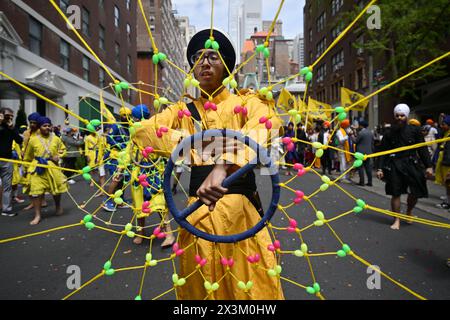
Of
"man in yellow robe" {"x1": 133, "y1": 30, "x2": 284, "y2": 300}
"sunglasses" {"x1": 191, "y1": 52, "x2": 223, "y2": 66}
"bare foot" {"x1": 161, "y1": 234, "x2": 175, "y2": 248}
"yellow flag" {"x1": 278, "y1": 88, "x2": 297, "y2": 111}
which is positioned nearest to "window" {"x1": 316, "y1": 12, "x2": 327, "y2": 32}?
"bare foot" {"x1": 161, "y1": 234, "x2": 175, "y2": 248}

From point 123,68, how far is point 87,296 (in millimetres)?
27283

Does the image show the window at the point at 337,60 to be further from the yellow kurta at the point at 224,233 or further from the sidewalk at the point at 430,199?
the yellow kurta at the point at 224,233

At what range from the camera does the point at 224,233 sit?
62.9 inches

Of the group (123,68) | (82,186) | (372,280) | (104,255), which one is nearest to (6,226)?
(104,255)

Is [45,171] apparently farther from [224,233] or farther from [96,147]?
[224,233]

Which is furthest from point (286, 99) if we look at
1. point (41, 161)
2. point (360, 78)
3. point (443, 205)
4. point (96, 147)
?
point (360, 78)

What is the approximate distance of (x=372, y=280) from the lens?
3367 millimetres

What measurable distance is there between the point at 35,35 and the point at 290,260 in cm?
1569

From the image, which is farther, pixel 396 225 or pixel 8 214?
pixel 8 214

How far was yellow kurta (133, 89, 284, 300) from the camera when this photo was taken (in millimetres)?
1604

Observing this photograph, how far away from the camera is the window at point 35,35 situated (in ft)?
46.6

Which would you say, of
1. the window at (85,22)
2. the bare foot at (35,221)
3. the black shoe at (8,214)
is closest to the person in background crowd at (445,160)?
the bare foot at (35,221)

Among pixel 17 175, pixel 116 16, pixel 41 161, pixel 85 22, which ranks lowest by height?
pixel 17 175
